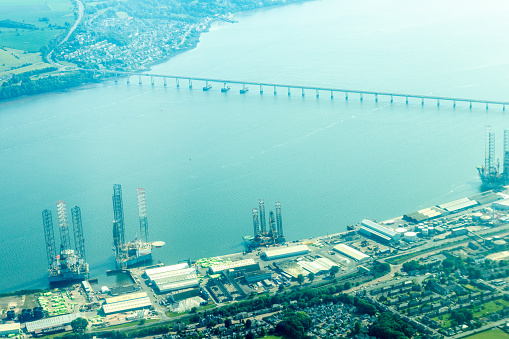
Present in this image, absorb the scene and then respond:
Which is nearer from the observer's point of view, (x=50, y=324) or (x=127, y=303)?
(x=50, y=324)

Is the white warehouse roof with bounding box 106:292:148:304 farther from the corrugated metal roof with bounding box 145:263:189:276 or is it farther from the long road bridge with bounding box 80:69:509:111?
the long road bridge with bounding box 80:69:509:111

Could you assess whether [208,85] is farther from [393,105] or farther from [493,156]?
[493,156]

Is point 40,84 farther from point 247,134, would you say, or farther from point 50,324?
point 50,324

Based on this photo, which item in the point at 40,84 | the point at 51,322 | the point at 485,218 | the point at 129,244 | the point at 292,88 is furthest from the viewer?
the point at 40,84

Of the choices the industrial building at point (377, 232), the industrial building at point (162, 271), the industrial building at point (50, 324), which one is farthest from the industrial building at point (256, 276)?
the industrial building at point (50, 324)

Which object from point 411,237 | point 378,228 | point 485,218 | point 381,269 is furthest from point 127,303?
point 485,218

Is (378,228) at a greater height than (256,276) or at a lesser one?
greater

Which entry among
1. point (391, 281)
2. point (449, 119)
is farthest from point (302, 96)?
point (391, 281)
